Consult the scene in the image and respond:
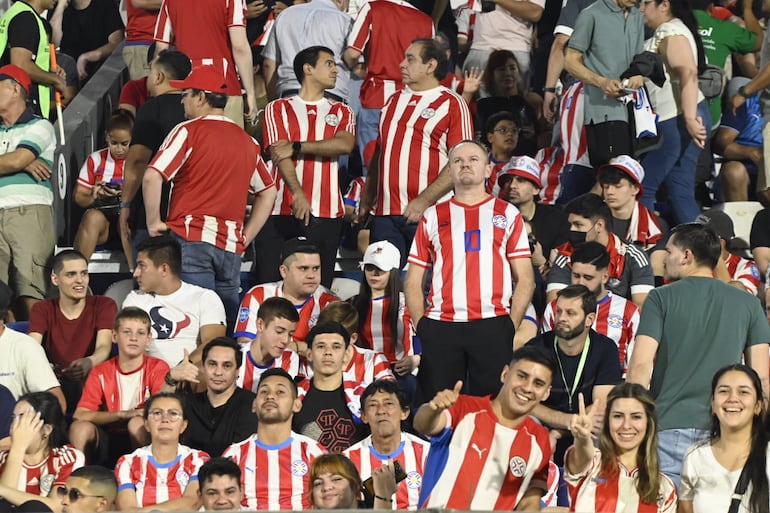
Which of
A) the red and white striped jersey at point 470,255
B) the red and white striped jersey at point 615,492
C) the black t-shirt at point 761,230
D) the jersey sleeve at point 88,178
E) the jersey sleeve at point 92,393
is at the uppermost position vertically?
the jersey sleeve at point 88,178

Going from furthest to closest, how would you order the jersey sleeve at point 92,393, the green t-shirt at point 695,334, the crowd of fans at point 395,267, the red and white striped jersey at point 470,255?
the jersey sleeve at point 92,393, the red and white striped jersey at point 470,255, the green t-shirt at point 695,334, the crowd of fans at point 395,267

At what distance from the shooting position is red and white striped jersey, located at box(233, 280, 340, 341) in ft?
33.1

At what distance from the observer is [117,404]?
9367mm

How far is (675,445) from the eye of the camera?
8289mm

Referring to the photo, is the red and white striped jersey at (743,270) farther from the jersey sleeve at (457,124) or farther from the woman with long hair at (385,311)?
the woman with long hair at (385,311)

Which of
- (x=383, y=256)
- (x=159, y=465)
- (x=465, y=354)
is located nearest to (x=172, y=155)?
(x=383, y=256)

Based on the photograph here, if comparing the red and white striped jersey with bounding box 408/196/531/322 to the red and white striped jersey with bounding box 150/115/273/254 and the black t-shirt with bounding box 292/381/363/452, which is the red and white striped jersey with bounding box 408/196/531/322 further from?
the red and white striped jersey with bounding box 150/115/273/254

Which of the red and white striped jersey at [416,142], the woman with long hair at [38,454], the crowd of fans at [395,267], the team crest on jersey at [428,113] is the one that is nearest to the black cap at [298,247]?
the crowd of fans at [395,267]

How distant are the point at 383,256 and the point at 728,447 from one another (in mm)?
3225

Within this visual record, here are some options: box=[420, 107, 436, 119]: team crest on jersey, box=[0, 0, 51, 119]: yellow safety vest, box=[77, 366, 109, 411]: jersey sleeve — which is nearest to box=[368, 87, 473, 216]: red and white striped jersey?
box=[420, 107, 436, 119]: team crest on jersey

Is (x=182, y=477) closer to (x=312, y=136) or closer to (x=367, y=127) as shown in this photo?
(x=312, y=136)

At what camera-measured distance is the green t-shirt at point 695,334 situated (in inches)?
325

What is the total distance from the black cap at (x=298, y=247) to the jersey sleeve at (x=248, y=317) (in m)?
0.33

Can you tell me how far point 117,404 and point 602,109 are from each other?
4.08m
